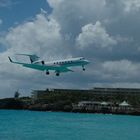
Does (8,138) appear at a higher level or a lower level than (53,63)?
lower

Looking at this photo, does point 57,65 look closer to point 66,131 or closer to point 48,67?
point 48,67

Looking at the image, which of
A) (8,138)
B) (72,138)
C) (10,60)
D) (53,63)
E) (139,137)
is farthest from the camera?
(139,137)

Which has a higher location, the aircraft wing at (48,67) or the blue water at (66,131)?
the aircraft wing at (48,67)

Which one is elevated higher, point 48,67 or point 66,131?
point 48,67

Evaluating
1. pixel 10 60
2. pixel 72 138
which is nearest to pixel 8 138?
pixel 72 138

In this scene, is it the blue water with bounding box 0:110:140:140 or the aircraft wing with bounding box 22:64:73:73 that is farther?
the blue water with bounding box 0:110:140:140

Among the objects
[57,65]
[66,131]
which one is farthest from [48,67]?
[66,131]

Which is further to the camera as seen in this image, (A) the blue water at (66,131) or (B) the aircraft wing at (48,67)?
(A) the blue water at (66,131)

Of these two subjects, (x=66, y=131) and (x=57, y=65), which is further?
(x=66, y=131)

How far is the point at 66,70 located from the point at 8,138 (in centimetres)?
1422

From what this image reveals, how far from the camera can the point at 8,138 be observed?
72.3m

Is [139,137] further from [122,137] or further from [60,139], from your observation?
[60,139]

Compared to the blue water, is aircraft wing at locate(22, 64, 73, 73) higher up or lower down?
higher up

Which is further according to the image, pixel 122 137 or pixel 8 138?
pixel 122 137
